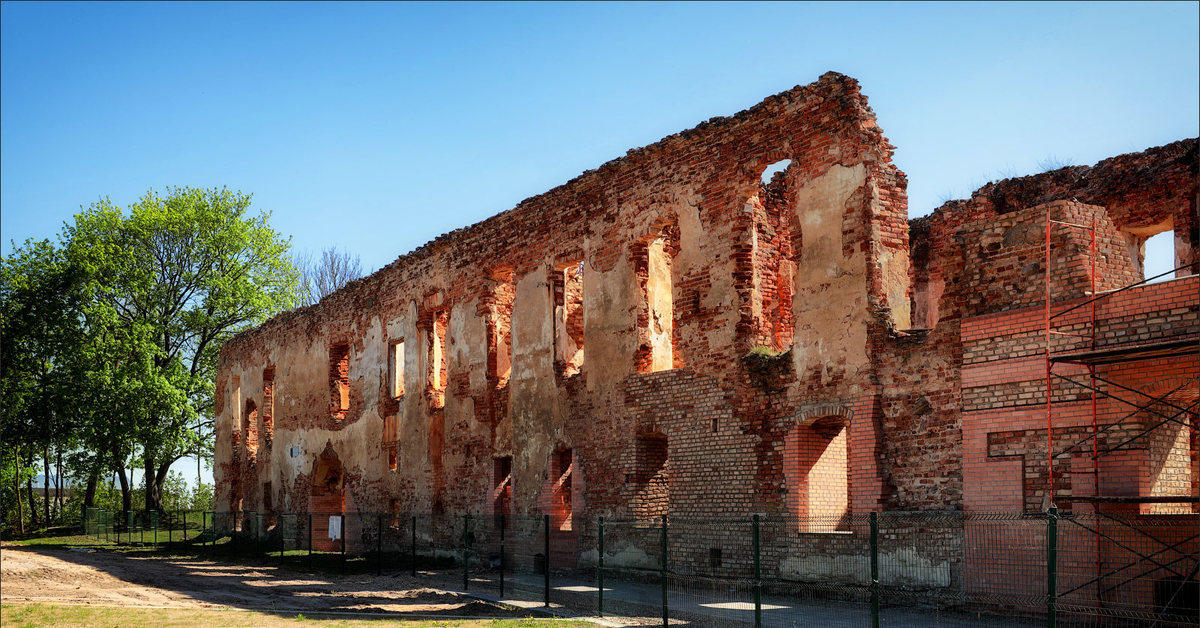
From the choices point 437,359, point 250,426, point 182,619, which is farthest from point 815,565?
point 250,426

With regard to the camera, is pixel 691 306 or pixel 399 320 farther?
pixel 399 320

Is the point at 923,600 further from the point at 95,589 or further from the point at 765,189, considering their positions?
the point at 95,589

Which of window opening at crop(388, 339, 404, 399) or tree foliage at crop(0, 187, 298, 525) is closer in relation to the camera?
window opening at crop(388, 339, 404, 399)

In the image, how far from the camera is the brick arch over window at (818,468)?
14.8 metres

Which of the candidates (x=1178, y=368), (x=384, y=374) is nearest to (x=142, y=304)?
(x=384, y=374)

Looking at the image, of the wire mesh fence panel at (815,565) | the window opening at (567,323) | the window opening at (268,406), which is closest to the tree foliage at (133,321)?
the window opening at (268,406)

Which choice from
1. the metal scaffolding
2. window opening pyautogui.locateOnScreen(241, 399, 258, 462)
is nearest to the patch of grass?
the metal scaffolding

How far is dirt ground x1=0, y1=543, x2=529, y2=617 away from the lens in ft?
48.6

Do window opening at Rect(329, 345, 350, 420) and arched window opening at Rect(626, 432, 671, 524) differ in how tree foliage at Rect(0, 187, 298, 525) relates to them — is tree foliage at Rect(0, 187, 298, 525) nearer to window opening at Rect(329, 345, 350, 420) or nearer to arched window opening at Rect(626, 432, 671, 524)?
window opening at Rect(329, 345, 350, 420)

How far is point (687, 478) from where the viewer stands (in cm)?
1683

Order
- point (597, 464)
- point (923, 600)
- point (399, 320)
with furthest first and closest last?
point (399, 320)
point (597, 464)
point (923, 600)

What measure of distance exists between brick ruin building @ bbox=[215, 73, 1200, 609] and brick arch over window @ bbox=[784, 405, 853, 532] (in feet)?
0.11

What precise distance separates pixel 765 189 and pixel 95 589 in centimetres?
1241

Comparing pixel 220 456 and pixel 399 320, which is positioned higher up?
pixel 399 320
